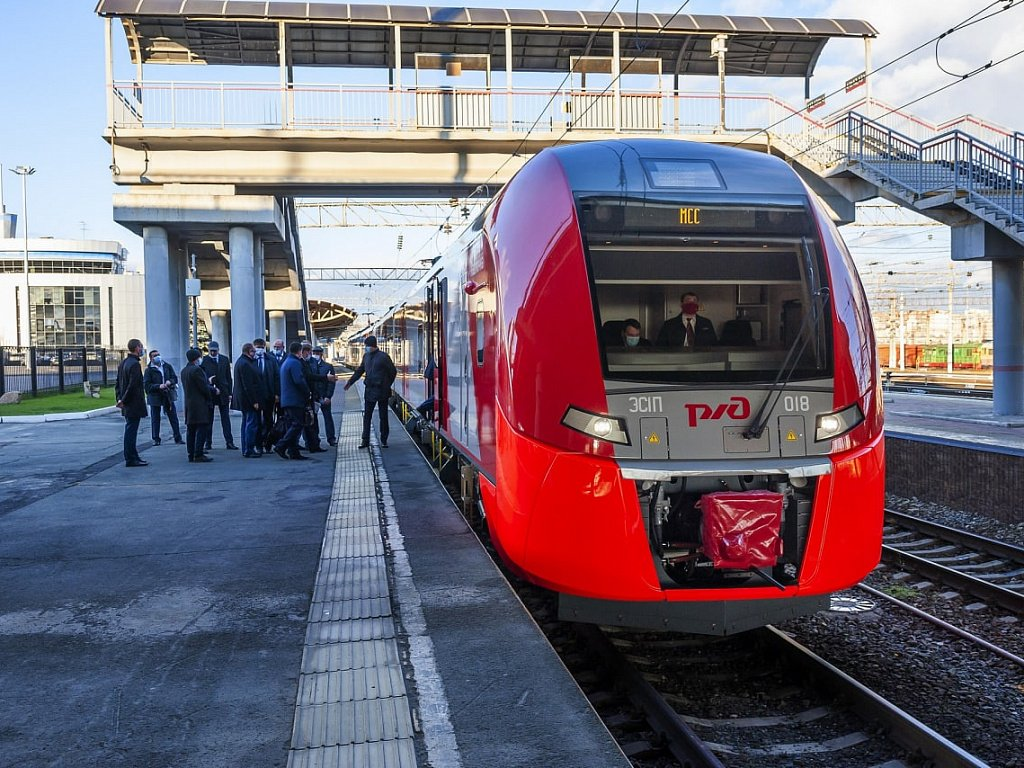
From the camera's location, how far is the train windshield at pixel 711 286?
16.7 feet

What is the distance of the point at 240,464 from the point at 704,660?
9.51 m

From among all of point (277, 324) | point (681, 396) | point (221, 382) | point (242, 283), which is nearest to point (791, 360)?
point (681, 396)

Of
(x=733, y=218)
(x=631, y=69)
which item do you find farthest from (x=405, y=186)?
(x=733, y=218)

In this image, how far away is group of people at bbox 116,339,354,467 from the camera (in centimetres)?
1294

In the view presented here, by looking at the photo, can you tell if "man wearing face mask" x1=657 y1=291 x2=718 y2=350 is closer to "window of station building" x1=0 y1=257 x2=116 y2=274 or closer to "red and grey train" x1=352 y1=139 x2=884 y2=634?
"red and grey train" x1=352 y1=139 x2=884 y2=634

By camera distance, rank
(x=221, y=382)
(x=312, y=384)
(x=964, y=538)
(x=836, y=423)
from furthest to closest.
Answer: (x=221, y=382), (x=312, y=384), (x=964, y=538), (x=836, y=423)

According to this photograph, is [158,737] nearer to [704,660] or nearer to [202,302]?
[704,660]

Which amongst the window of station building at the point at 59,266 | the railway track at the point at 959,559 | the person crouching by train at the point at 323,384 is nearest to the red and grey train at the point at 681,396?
the railway track at the point at 959,559

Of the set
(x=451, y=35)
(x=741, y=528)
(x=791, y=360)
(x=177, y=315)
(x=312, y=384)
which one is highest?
(x=451, y=35)

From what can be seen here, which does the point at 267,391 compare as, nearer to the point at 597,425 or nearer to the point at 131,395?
the point at 131,395

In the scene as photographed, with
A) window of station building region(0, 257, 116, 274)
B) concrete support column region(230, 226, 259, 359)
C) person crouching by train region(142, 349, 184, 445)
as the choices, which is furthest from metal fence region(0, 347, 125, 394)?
window of station building region(0, 257, 116, 274)

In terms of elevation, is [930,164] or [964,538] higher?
[930,164]

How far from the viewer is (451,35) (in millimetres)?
21125

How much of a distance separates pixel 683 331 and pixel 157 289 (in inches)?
780
